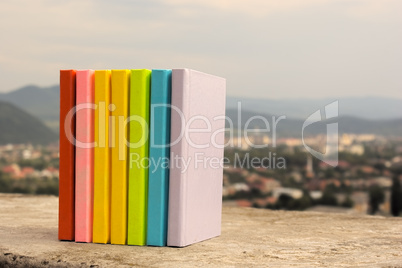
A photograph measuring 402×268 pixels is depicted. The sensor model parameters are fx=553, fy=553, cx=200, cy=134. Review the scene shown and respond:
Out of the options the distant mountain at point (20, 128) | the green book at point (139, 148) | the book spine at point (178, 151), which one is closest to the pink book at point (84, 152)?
the green book at point (139, 148)

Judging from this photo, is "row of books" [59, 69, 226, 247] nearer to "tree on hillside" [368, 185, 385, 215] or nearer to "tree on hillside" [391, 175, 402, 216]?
"tree on hillside" [368, 185, 385, 215]

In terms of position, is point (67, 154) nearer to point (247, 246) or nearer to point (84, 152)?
point (84, 152)

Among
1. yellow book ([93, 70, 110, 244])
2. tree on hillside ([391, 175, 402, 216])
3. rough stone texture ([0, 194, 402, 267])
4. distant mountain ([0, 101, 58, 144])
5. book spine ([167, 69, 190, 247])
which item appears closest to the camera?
rough stone texture ([0, 194, 402, 267])

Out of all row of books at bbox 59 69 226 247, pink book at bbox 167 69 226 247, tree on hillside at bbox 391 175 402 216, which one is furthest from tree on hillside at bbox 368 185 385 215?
row of books at bbox 59 69 226 247

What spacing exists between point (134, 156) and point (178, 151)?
0.80 ft

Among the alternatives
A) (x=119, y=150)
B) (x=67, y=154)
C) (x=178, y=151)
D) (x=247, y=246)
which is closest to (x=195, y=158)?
(x=178, y=151)

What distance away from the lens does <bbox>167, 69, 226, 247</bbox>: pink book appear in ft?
9.20

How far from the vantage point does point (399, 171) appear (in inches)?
699

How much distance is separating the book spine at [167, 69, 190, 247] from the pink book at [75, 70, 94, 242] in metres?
0.46

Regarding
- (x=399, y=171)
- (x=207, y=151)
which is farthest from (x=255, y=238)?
(x=399, y=171)

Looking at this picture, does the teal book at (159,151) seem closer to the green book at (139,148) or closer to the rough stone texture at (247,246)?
the green book at (139,148)

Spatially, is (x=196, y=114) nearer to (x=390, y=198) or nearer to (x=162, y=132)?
(x=162, y=132)

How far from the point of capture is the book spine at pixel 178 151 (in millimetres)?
2795

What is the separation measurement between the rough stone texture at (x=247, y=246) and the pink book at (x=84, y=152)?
0.46ft
